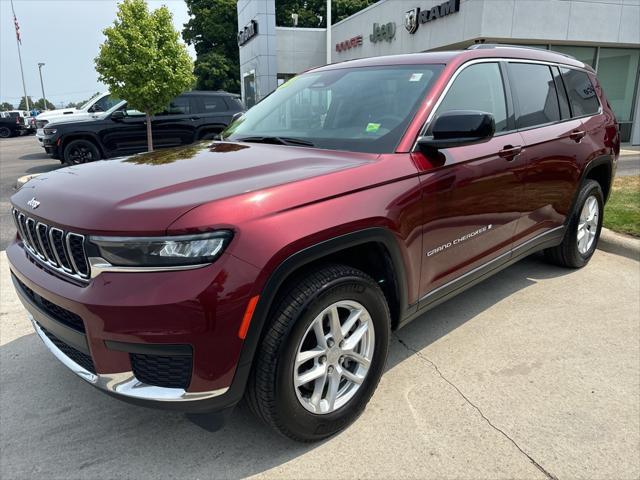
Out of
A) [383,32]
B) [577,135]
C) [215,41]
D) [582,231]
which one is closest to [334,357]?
[577,135]

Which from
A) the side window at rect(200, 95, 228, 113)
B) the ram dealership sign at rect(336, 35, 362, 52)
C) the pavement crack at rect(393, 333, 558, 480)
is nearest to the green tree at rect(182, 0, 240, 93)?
the ram dealership sign at rect(336, 35, 362, 52)

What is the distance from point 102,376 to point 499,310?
2891 millimetres

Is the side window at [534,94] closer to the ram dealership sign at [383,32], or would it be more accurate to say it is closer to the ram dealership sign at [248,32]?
the ram dealership sign at [383,32]

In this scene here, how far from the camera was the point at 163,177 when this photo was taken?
2.30 m

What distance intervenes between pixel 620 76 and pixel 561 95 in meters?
15.7

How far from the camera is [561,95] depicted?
4.11m

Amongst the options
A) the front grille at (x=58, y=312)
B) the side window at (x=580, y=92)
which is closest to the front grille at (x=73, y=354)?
the front grille at (x=58, y=312)

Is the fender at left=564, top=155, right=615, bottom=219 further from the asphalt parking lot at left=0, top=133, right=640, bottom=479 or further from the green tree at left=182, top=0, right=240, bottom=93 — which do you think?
the green tree at left=182, top=0, right=240, bottom=93

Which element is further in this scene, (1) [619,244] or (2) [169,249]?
(1) [619,244]

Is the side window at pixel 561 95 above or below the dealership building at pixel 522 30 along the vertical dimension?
below

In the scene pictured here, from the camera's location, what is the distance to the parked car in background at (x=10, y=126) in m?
31.3

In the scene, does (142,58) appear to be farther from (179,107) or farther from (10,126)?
(10,126)

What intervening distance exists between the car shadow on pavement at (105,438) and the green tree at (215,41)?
40.6m

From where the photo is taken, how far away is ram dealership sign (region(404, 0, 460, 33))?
14.7 metres
